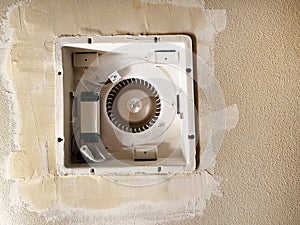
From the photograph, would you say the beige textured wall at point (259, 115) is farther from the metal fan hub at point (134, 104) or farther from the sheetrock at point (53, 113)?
the metal fan hub at point (134, 104)

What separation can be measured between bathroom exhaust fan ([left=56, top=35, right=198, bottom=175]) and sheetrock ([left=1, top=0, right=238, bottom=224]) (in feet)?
0.13

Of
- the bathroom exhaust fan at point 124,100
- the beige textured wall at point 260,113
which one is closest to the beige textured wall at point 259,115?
the beige textured wall at point 260,113

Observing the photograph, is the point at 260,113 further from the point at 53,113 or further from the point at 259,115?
the point at 53,113

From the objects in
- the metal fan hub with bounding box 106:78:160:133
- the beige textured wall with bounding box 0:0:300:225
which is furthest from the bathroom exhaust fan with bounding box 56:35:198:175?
the beige textured wall with bounding box 0:0:300:225

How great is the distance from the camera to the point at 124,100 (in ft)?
4.62

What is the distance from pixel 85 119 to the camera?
1358mm

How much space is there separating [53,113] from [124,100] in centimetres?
24

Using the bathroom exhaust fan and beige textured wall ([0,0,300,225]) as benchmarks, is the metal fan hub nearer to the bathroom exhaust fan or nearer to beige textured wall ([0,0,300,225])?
the bathroom exhaust fan

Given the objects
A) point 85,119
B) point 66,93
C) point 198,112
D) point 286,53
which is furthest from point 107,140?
point 286,53

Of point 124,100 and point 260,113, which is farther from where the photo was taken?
point 124,100

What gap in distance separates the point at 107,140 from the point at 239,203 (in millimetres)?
438

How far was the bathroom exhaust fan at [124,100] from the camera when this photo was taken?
4.22 ft

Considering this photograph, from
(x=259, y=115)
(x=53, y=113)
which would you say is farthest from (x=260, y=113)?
(x=53, y=113)

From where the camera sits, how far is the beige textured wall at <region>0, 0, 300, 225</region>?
1242mm
